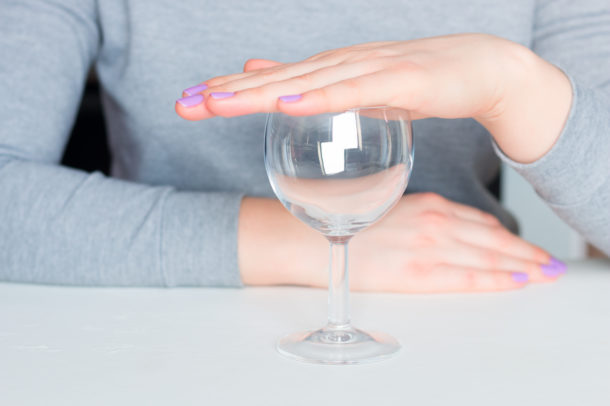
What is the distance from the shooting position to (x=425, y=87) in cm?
56

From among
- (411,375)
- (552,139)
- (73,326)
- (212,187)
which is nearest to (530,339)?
(411,375)

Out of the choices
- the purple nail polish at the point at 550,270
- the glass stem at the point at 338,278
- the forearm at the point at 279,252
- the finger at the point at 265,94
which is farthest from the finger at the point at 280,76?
the purple nail polish at the point at 550,270

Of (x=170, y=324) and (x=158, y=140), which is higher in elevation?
(x=158, y=140)

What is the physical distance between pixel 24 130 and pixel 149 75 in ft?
0.73

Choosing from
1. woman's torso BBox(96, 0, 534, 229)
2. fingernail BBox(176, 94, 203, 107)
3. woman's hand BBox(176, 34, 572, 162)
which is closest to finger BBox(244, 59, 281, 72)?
woman's hand BBox(176, 34, 572, 162)

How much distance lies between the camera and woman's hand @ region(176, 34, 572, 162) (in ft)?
1.66

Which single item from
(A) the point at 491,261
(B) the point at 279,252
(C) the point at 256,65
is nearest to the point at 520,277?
(A) the point at 491,261

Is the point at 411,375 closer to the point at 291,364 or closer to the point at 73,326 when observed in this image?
the point at 291,364

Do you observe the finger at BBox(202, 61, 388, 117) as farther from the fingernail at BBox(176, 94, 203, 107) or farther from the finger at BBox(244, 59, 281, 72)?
the finger at BBox(244, 59, 281, 72)

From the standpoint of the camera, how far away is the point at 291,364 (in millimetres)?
494

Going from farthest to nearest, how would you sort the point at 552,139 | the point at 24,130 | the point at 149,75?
1. the point at 149,75
2. the point at 24,130
3. the point at 552,139

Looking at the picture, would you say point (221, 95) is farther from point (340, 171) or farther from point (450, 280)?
point (450, 280)

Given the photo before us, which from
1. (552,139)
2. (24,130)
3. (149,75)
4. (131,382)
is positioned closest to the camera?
(131,382)

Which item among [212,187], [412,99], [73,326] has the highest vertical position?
[412,99]
